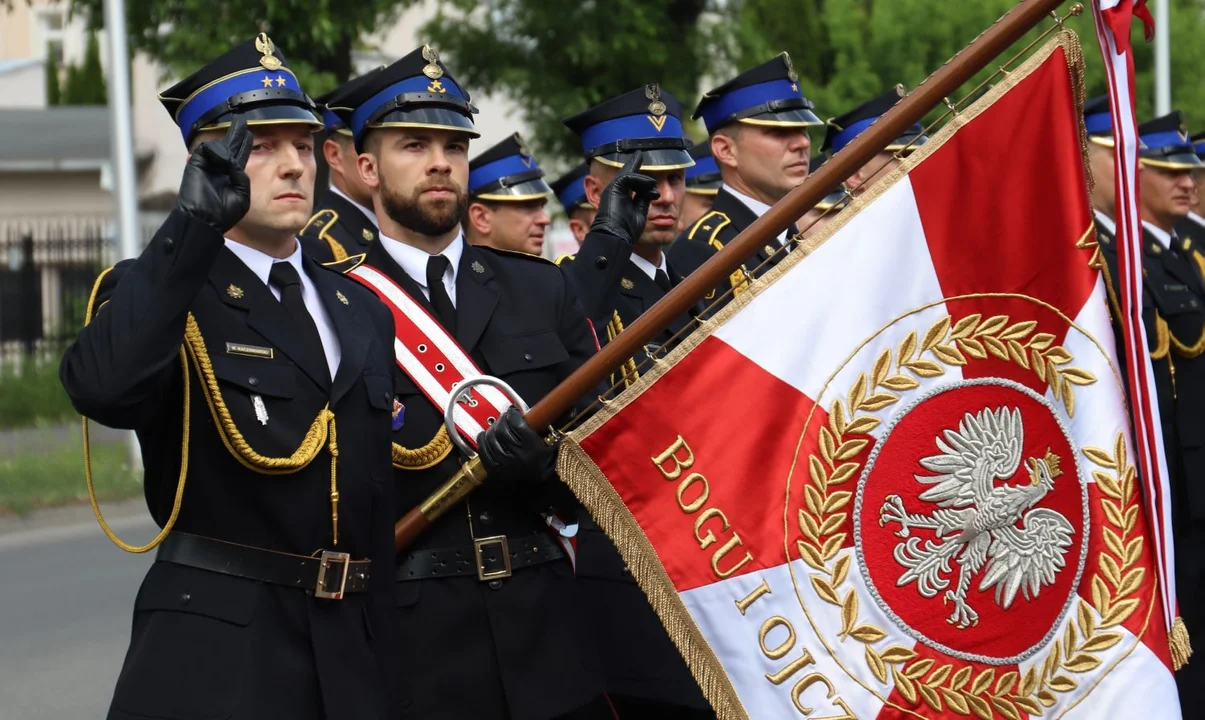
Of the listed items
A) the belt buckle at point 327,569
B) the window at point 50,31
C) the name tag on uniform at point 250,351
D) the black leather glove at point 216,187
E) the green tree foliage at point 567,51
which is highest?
the window at point 50,31

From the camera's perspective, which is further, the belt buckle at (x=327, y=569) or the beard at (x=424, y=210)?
the beard at (x=424, y=210)

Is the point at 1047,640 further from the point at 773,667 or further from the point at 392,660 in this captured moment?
the point at 392,660

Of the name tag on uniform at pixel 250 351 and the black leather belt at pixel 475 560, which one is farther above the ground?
the name tag on uniform at pixel 250 351

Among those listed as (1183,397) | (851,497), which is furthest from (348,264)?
(1183,397)

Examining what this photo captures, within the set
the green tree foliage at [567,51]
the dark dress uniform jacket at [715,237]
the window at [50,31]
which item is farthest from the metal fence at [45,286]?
the window at [50,31]

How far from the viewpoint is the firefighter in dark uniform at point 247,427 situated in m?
3.28

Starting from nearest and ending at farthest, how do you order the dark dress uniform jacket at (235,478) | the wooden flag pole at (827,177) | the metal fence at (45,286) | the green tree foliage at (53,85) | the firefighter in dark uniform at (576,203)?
1. the dark dress uniform jacket at (235,478)
2. the wooden flag pole at (827,177)
3. the firefighter in dark uniform at (576,203)
4. the metal fence at (45,286)
5. the green tree foliage at (53,85)

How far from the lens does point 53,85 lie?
36.5m

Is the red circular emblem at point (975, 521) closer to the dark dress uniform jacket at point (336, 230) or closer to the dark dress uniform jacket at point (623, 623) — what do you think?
the dark dress uniform jacket at point (623, 623)

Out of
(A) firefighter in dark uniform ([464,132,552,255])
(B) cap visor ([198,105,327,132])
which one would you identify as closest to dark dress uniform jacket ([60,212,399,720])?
(B) cap visor ([198,105,327,132])

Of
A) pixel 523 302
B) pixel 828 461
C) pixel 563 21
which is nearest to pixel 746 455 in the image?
pixel 828 461

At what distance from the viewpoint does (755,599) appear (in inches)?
161

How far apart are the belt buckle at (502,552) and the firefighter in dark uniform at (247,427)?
44 centimetres

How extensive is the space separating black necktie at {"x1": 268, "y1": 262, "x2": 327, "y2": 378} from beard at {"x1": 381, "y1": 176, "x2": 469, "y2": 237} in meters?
0.71
